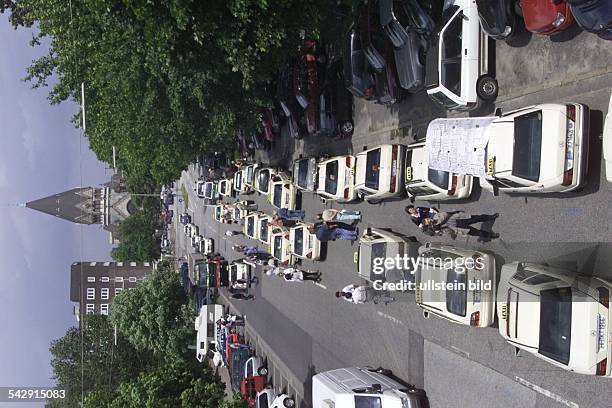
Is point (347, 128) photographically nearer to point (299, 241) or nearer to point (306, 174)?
point (306, 174)

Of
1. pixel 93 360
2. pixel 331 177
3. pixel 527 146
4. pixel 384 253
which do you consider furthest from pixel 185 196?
pixel 527 146

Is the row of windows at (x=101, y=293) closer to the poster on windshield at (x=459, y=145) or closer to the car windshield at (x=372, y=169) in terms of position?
the car windshield at (x=372, y=169)

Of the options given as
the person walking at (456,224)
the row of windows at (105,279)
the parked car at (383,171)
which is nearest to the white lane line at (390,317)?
the person walking at (456,224)

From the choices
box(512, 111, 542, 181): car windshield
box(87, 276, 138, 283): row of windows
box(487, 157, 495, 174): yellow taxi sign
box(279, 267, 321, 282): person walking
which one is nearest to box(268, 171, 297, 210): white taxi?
box(279, 267, 321, 282): person walking

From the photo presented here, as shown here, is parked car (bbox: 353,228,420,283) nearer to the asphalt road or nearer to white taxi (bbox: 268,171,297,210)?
the asphalt road

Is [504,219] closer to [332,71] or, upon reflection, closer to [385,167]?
[385,167]
